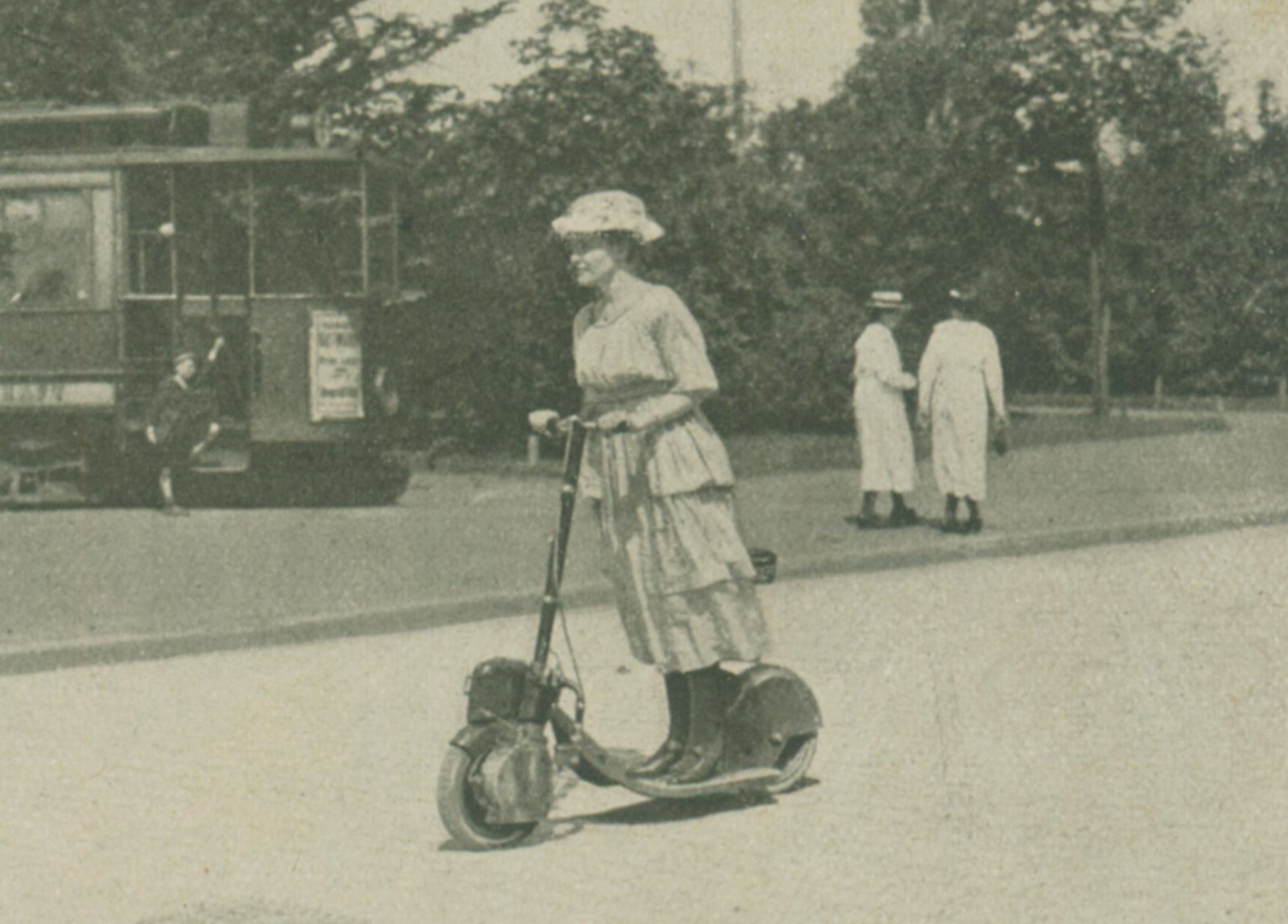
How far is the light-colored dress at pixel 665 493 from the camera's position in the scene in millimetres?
6883

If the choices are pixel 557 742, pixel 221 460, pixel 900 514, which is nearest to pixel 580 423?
pixel 557 742

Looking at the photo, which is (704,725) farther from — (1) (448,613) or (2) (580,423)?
(1) (448,613)

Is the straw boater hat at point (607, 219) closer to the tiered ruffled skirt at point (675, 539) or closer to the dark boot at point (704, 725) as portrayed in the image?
the tiered ruffled skirt at point (675, 539)

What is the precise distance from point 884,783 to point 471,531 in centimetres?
962

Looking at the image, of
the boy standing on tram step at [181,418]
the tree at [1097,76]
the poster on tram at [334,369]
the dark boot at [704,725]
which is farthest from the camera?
the tree at [1097,76]

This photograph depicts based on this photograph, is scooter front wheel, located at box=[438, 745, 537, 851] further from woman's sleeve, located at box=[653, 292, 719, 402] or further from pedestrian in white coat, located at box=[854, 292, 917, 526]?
pedestrian in white coat, located at box=[854, 292, 917, 526]

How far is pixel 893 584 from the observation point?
46.4 ft

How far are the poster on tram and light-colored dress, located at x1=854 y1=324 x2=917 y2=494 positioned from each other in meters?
4.59

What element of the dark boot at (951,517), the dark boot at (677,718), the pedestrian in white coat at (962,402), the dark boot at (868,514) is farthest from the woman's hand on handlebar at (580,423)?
the dark boot at (868,514)

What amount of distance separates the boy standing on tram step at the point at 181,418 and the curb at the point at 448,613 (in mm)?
6603

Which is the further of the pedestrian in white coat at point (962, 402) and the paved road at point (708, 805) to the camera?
the pedestrian in white coat at point (962, 402)

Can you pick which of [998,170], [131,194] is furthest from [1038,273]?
[131,194]

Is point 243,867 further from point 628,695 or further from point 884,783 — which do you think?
point 628,695

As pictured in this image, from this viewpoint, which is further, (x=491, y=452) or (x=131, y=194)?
(x=491, y=452)
